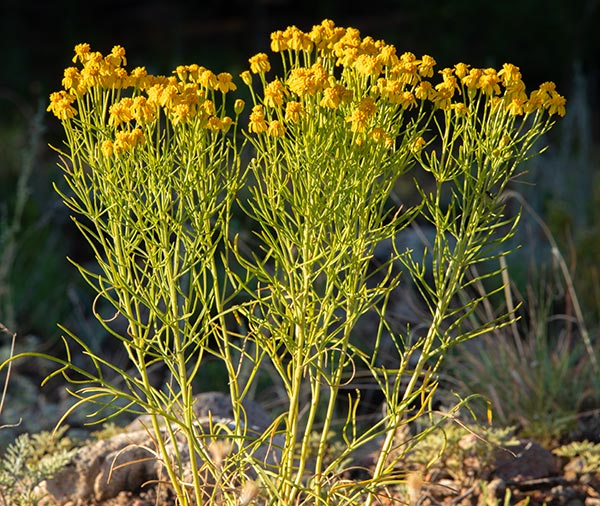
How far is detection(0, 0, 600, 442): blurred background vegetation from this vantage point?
4418mm

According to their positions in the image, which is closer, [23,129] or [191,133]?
[191,133]

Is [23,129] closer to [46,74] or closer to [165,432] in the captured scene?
[46,74]

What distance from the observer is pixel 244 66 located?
10.2m

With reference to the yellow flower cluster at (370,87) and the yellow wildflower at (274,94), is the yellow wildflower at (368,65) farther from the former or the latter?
the yellow wildflower at (274,94)

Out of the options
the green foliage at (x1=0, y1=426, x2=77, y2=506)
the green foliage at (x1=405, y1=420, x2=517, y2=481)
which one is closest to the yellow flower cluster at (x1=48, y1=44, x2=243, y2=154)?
the green foliage at (x1=0, y1=426, x2=77, y2=506)

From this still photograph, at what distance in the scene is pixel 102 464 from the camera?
2643 millimetres

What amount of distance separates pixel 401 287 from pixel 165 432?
2182mm

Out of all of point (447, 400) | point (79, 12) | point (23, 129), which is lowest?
point (447, 400)

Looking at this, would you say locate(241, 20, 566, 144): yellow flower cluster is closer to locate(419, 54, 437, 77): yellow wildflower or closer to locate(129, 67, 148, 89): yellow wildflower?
locate(419, 54, 437, 77): yellow wildflower

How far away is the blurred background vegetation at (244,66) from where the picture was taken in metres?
4.42

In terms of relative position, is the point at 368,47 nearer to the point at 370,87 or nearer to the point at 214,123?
the point at 370,87

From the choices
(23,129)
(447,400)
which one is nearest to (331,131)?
(447,400)

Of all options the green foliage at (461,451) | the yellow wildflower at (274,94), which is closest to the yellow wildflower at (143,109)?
the yellow wildflower at (274,94)

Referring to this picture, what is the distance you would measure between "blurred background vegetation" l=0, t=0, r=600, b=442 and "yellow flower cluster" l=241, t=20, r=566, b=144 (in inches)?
53.0
